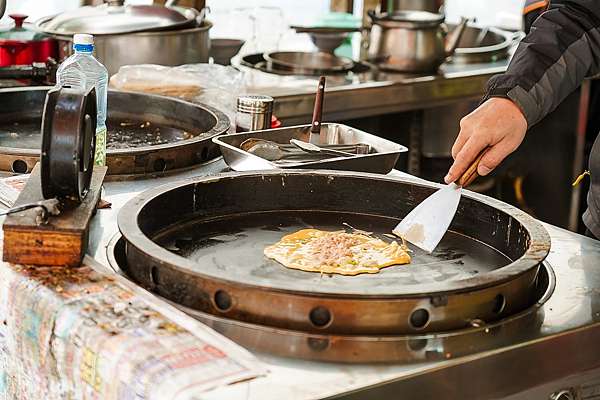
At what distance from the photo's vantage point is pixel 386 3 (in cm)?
444

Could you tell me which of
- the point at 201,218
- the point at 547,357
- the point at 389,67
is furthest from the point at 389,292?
the point at 389,67

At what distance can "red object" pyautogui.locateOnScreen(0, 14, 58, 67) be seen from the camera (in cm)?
310

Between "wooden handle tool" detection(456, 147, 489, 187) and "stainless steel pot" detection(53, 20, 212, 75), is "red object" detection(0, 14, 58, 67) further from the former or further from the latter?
"wooden handle tool" detection(456, 147, 489, 187)

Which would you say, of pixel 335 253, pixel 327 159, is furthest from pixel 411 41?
pixel 335 253

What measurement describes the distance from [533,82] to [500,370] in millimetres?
790

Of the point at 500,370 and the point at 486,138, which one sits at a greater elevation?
the point at 486,138

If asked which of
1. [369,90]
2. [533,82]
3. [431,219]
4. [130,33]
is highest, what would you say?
[533,82]

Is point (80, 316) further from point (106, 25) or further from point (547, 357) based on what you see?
point (106, 25)

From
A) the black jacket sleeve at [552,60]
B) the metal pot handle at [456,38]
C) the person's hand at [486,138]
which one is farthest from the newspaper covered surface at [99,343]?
the metal pot handle at [456,38]

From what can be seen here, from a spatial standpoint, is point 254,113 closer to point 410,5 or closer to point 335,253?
point 335,253

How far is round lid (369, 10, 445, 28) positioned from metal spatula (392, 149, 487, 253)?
2068 mm

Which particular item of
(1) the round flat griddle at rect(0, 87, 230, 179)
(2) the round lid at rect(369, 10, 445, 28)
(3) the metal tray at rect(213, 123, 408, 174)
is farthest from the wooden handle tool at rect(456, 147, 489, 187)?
(2) the round lid at rect(369, 10, 445, 28)

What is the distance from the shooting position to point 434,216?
73.5 inches

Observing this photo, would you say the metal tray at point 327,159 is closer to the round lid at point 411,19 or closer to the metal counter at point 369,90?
the metal counter at point 369,90
